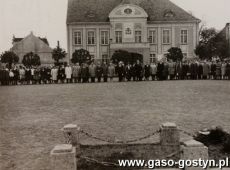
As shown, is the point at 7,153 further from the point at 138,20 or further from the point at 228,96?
the point at 138,20

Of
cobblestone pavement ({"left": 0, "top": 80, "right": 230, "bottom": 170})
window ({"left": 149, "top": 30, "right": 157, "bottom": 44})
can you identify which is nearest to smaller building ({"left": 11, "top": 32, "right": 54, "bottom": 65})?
window ({"left": 149, "top": 30, "right": 157, "bottom": 44})

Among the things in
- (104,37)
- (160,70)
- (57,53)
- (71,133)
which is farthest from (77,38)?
(71,133)

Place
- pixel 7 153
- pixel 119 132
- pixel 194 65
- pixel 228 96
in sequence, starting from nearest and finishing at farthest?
pixel 7 153 → pixel 119 132 → pixel 228 96 → pixel 194 65

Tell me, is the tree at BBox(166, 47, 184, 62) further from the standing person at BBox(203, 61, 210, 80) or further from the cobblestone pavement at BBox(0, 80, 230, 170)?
the cobblestone pavement at BBox(0, 80, 230, 170)

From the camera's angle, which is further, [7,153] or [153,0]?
[153,0]

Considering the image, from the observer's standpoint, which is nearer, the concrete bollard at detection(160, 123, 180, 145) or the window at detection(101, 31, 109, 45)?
the concrete bollard at detection(160, 123, 180, 145)

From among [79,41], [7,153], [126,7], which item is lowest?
[7,153]

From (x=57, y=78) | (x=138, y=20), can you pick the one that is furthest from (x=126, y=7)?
(x=57, y=78)

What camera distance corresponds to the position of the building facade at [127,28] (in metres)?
55.2

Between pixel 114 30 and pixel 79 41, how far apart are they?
14.6 feet

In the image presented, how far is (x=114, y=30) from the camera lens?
55188 mm

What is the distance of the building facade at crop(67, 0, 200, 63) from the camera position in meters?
55.2

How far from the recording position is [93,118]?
12625 mm

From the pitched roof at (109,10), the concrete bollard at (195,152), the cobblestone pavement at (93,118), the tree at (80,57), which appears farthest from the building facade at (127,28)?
the concrete bollard at (195,152)
